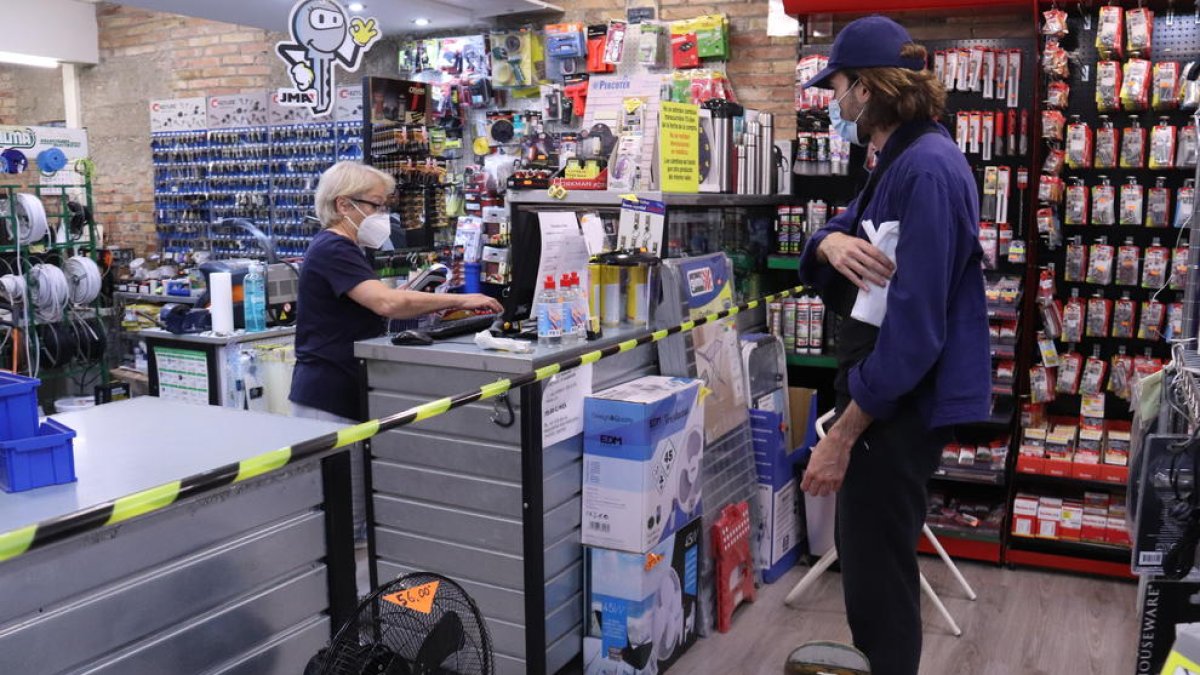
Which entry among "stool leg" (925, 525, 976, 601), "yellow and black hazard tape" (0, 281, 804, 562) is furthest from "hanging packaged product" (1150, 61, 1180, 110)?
"yellow and black hazard tape" (0, 281, 804, 562)

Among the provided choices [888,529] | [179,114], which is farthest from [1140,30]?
[179,114]

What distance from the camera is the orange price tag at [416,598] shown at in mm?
1908

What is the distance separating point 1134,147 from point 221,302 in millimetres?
4308

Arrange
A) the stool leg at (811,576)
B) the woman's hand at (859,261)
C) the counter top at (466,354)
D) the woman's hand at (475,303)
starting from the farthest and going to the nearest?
the stool leg at (811,576) → the woman's hand at (475,303) → the counter top at (466,354) → the woman's hand at (859,261)

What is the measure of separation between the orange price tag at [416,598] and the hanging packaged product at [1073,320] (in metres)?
3.63

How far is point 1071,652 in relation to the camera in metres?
3.78

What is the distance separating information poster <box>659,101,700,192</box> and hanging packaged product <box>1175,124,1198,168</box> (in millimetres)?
2058

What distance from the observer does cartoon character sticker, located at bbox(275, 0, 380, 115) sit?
15.0ft

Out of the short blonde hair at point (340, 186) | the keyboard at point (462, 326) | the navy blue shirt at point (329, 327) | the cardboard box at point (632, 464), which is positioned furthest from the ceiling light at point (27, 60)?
the cardboard box at point (632, 464)

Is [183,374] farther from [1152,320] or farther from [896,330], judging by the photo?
[1152,320]

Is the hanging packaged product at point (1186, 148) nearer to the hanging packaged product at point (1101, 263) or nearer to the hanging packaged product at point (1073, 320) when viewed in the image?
the hanging packaged product at point (1101, 263)

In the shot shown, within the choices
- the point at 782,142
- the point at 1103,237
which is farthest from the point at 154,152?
the point at 1103,237

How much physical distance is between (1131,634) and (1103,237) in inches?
69.2

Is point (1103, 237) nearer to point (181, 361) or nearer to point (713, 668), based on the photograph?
point (713, 668)
